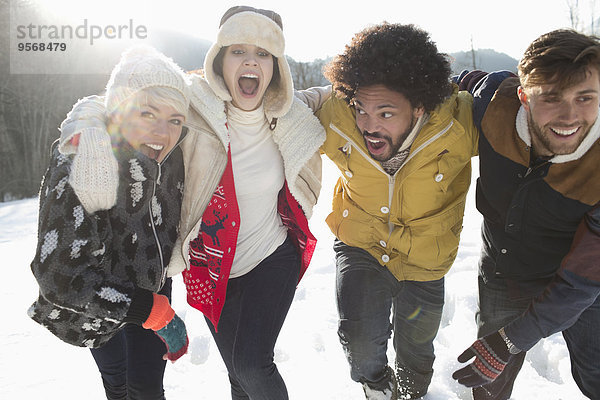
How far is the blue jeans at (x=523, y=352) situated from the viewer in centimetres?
213

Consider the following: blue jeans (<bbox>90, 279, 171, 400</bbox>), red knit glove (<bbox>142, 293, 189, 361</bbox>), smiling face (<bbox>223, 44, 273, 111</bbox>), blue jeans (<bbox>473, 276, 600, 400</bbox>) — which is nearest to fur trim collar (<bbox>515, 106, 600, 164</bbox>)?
blue jeans (<bbox>473, 276, 600, 400</bbox>)

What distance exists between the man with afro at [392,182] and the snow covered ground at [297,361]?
0.43m

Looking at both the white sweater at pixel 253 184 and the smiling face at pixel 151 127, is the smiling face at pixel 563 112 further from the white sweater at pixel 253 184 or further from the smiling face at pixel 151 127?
the smiling face at pixel 151 127

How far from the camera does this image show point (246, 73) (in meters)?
2.27

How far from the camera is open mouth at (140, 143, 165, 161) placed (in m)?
1.91

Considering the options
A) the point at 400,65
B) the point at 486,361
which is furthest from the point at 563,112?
the point at 486,361

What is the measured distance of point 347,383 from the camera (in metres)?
2.76

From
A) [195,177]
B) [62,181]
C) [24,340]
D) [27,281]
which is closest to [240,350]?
[195,177]

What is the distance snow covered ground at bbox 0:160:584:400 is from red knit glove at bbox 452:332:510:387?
19.0 inches

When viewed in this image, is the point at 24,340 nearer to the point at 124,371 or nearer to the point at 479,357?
the point at 124,371

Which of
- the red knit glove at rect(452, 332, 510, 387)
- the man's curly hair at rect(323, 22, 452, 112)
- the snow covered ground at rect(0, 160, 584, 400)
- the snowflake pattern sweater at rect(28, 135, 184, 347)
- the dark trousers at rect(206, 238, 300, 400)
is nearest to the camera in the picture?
the snowflake pattern sweater at rect(28, 135, 184, 347)

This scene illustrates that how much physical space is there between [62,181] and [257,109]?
108 cm

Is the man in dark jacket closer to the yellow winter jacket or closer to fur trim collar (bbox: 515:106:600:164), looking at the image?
fur trim collar (bbox: 515:106:600:164)

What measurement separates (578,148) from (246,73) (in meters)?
1.61
